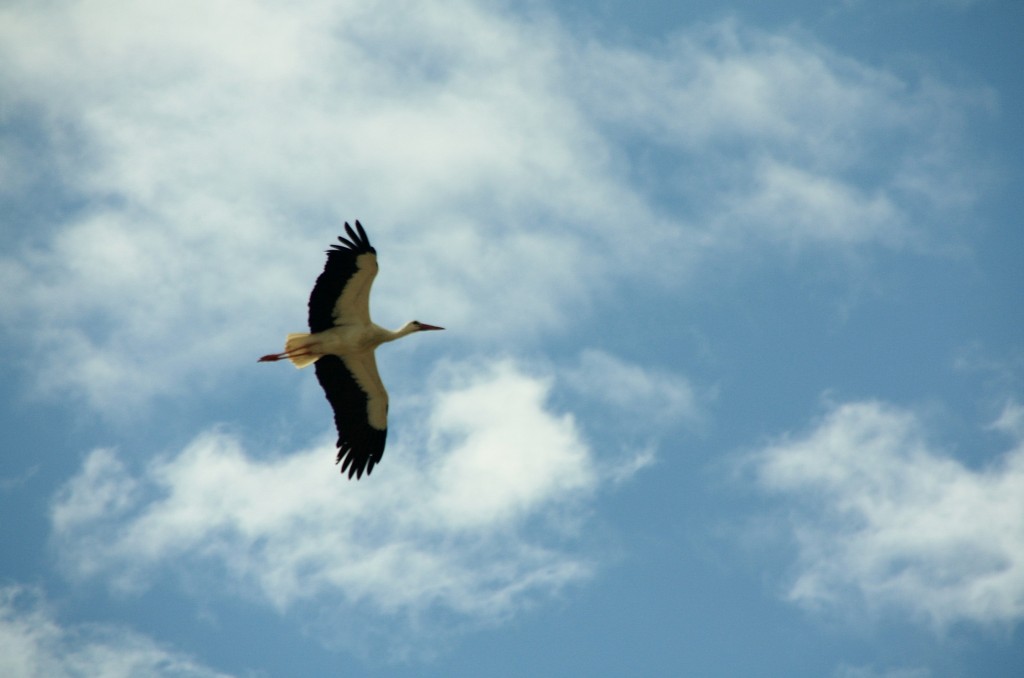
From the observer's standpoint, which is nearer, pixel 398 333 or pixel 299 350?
pixel 299 350

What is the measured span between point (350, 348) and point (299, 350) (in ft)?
2.82

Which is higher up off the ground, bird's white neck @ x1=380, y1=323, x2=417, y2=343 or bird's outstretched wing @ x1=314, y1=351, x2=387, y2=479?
bird's white neck @ x1=380, y1=323, x2=417, y2=343

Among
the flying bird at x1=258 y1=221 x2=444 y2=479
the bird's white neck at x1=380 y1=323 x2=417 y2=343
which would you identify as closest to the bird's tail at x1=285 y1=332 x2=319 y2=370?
the flying bird at x1=258 y1=221 x2=444 y2=479

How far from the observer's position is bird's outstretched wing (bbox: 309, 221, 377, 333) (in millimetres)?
21969

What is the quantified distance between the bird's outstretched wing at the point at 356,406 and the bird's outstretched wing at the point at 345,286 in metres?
0.80

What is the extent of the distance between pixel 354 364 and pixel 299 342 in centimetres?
113

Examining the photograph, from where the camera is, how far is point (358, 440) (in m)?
23.2

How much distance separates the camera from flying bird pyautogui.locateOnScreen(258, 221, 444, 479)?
2203cm

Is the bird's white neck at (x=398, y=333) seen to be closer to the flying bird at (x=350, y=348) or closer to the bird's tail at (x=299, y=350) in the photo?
the flying bird at (x=350, y=348)

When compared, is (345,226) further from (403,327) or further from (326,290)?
(403,327)

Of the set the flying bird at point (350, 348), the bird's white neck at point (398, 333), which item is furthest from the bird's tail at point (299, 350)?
the bird's white neck at point (398, 333)

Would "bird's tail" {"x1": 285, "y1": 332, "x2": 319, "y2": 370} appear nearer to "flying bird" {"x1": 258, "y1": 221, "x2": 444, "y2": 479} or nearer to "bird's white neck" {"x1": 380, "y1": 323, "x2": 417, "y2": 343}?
"flying bird" {"x1": 258, "y1": 221, "x2": 444, "y2": 479}

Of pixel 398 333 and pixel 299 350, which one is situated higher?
pixel 398 333

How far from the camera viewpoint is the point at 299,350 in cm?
2259
